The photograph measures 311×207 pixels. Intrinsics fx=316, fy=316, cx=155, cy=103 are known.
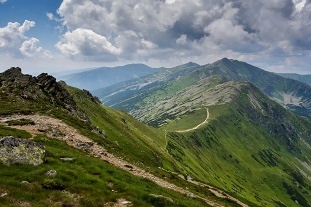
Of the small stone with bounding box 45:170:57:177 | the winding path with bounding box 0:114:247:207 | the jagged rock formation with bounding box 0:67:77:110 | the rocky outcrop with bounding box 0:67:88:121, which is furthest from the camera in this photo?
the jagged rock formation with bounding box 0:67:77:110

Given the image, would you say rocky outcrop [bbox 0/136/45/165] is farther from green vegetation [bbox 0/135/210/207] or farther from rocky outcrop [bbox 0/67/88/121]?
rocky outcrop [bbox 0/67/88/121]

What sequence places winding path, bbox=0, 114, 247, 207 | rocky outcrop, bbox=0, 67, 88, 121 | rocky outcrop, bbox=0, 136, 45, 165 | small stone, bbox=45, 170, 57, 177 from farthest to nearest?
1. rocky outcrop, bbox=0, 67, 88, 121
2. winding path, bbox=0, 114, 247, 207
3. rocky outcrop, bbox=0, 136, 45, 165
4. small stone, bbox=45, 170, 57, 177

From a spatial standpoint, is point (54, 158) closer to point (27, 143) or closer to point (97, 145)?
point (27, 143)

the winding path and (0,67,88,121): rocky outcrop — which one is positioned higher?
(0,67,88,121): rocky outcrop

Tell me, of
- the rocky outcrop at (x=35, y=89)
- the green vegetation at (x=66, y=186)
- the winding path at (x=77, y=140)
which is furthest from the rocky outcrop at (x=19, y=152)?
the rocky outcrop at (x=35, y=89)

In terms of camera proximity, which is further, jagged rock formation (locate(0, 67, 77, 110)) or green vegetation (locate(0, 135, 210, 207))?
jagged rock formation (locate(0, 67, 77, 110))

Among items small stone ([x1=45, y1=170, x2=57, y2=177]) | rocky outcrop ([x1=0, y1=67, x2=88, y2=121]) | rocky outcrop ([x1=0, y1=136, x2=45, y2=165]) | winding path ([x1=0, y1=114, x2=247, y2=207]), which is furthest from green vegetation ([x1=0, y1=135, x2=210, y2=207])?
rocky outcrop ([x1=0, y1=67, x2=88, y2=121])

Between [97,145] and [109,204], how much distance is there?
84.9 ft

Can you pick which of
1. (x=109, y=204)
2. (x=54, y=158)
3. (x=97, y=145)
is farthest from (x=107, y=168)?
(x=97, y=145)

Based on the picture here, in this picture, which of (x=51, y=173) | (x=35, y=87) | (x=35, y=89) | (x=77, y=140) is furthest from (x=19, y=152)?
(x=35, y=87)

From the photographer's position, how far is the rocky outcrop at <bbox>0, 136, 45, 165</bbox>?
1170 inches

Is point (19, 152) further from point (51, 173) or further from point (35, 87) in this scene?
point (35, 87)

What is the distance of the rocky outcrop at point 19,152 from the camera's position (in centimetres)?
2972

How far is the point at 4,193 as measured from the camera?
2341 cm
